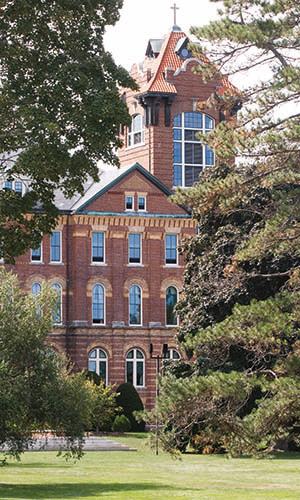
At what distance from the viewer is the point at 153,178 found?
8100 centimetres

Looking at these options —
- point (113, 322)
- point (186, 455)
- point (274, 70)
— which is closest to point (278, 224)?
point (274, 70)

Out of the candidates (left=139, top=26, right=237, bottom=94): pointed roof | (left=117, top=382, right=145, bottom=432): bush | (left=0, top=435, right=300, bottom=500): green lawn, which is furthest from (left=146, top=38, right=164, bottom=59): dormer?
(left=0, top=435, right=300, bottom=500): green lawn

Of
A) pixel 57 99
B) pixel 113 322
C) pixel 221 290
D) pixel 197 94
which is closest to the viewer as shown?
pixel 57 99

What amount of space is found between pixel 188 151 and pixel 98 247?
1048 centimetres

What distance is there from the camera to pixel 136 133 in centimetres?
8850

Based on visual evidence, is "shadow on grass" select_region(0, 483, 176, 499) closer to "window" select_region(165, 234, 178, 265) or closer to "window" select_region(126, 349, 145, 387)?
"window" select_region(126, 349, 145, 387)

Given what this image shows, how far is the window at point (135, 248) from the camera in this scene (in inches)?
3211

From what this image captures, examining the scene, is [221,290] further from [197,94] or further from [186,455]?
[197,94]

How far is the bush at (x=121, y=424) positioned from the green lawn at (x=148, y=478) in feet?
53.1

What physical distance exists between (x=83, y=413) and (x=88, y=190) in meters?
43.4

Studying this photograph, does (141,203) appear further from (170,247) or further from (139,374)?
(139,374)

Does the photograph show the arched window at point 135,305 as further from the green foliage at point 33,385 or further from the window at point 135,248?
the green foliage at point 33,385

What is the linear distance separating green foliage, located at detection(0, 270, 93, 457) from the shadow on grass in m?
1.96

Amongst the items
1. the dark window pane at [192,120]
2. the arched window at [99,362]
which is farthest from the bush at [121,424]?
the dark window pane at [192,120]
